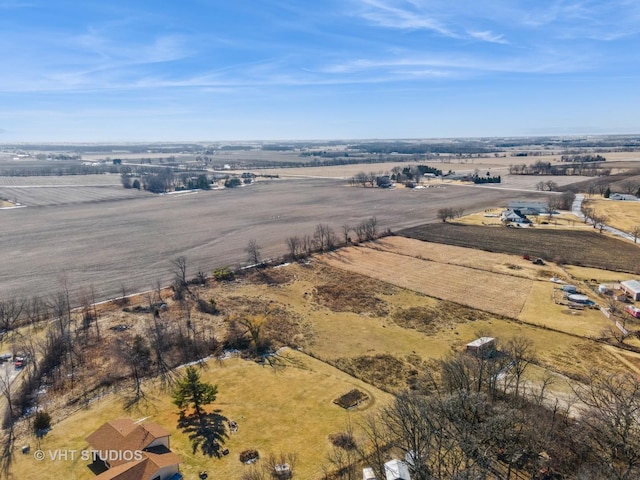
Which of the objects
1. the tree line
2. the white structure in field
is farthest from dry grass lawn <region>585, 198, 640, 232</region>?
the white structure in field

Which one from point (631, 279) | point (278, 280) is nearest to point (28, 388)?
point (278, 280)

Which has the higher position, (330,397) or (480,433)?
(480,433)

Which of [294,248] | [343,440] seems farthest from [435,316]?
[294,248]

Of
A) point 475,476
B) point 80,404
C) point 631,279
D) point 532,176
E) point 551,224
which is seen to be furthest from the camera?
point 532,176

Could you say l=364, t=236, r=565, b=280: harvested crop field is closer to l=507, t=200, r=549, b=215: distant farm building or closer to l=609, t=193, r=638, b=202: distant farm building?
l=507, t=200, r=549, b=215: distant farm building

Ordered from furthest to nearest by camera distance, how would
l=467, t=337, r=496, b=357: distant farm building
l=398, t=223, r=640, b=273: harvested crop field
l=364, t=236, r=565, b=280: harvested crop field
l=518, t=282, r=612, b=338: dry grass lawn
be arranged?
l=398, t=223, r=640, b=273: harvested crop field, l=364, t=236, r=565, b=280: harvested crop field, l=518, t=282, r=612, b=338: dry grass lawn, l=467, t=337, r=496, b=357: distant farm building

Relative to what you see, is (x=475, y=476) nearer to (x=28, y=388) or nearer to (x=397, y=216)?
(x=28, y=388)

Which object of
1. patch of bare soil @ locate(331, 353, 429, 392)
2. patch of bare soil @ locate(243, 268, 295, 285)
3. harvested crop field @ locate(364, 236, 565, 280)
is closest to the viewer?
patch of bare soil @ locate(331, 353, 429, 392)
